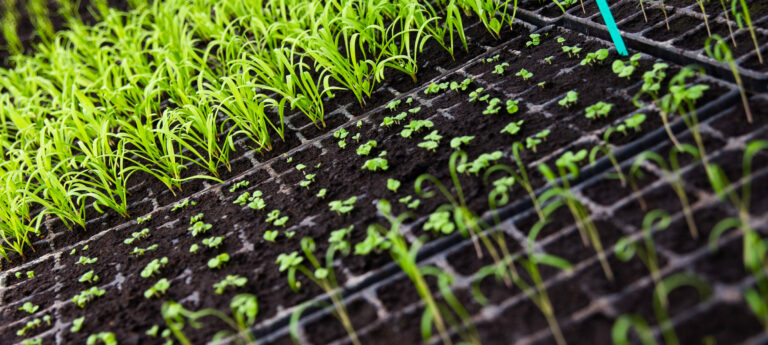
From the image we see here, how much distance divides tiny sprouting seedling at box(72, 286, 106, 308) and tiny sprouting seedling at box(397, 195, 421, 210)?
1.13 meters

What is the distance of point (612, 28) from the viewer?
2496 millimetres

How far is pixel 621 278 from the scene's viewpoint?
1.65 metres

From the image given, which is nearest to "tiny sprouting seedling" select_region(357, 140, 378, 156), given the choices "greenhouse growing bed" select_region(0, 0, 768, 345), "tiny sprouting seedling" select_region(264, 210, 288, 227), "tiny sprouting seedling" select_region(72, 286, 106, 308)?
"greenhouse growing bed" select_region(0, 0, 768, 345)

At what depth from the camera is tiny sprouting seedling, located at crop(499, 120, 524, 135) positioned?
234 cm

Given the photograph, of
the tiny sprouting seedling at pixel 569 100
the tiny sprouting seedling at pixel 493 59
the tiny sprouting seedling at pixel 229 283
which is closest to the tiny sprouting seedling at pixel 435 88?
the tiny sprouting seedling at pixel 493 59

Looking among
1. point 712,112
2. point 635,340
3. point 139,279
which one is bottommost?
point 635,340

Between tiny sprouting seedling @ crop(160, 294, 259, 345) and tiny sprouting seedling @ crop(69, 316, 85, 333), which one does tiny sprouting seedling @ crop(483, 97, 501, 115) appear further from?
tiny sprouting seedling @ crop(69, 316, 85, 333)

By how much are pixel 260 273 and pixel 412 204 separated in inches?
21.9

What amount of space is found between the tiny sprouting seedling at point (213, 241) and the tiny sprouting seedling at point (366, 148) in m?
0.63

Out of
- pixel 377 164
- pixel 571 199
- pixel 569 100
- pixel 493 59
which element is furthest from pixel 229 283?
pixel 493 59

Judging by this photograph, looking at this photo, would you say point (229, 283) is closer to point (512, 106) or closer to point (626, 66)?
point (512, 106)

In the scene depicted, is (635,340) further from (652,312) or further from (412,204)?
(412,204)

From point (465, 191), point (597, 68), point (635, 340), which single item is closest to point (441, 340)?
point (635, 340)

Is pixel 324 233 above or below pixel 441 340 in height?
above
